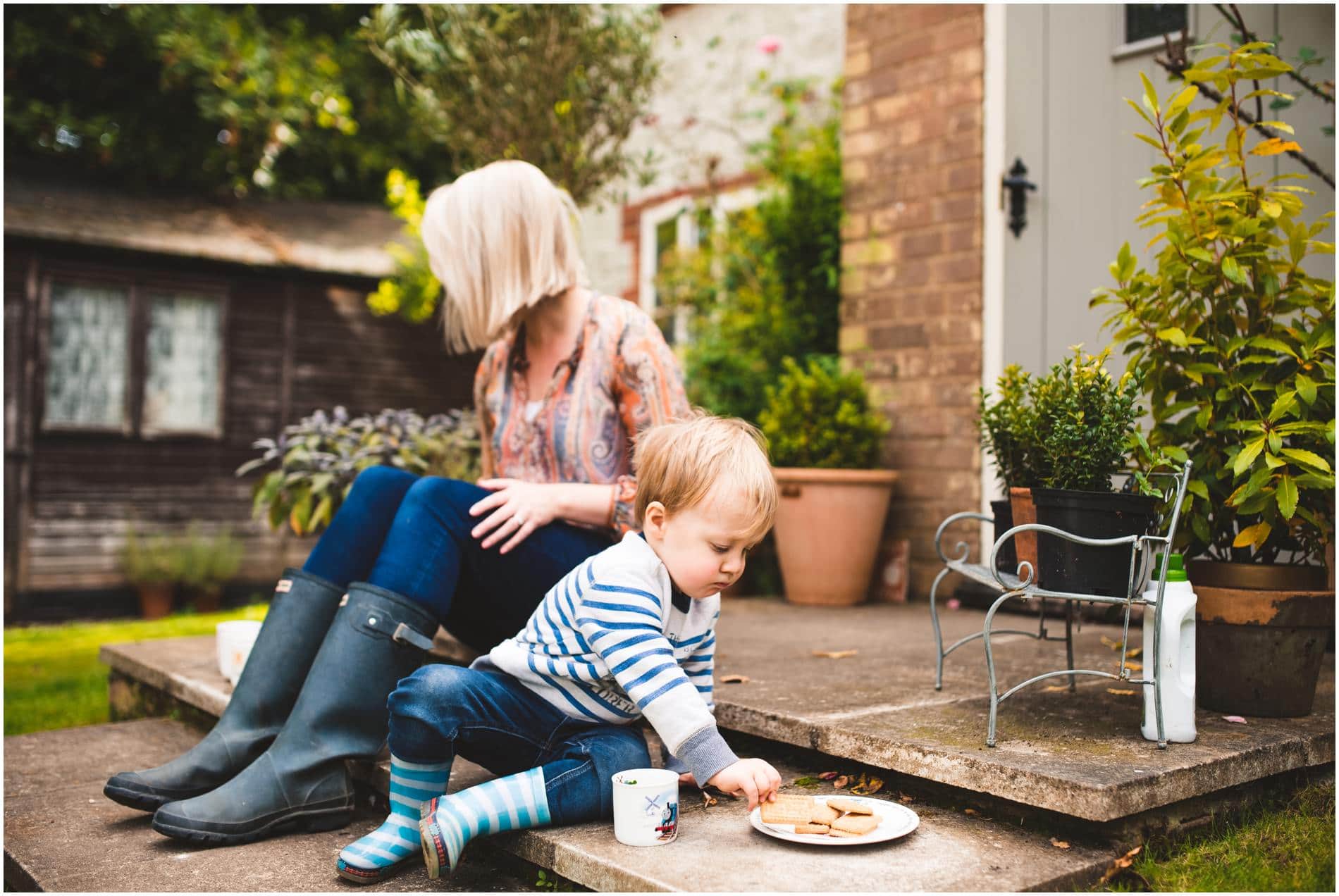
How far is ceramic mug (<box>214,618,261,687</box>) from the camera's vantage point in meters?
2.90

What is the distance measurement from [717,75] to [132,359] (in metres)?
5.17

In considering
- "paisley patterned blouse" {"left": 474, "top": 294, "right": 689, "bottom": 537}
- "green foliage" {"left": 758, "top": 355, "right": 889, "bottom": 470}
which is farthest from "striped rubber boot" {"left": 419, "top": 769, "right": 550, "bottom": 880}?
"green foliage" {"left": 758, "top": 355, "right": 889, "bottom": 470}

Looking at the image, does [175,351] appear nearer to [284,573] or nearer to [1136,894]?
[284,573]

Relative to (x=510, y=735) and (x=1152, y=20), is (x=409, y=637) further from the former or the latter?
(x=1152, y=20)

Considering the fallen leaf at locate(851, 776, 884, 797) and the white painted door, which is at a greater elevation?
the white painted door

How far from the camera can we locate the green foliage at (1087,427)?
2.09m

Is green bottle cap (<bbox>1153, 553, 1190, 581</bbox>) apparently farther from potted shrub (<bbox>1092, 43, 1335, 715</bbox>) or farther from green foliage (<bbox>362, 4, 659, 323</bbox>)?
green foliage (<bbox>362, 4, 659, 323</bbox>)

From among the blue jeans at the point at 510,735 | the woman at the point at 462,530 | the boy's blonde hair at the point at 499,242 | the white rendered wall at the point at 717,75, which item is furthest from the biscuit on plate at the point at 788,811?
the white rendered wall at the point at 717,75

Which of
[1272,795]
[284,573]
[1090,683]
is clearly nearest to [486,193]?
[284,573]

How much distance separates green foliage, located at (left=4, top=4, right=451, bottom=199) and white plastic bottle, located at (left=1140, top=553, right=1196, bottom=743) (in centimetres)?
955

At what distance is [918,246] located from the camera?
172 inches

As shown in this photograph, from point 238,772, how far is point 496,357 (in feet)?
3.68

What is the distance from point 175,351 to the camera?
8.70 metres

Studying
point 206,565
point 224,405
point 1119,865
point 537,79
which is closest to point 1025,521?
point 1119,865
